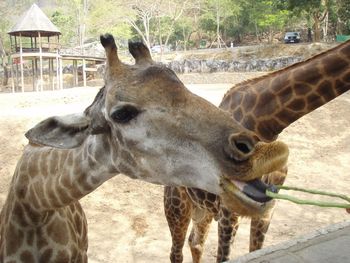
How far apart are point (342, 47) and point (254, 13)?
38.2 m

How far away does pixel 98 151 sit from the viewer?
8.70 ft

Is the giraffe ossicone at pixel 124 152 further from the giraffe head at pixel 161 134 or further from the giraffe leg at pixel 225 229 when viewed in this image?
the giraffe leg at pixel 225 229

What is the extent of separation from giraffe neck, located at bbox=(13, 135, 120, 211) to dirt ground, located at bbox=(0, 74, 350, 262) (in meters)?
4.32

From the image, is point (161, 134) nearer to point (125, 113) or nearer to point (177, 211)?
point (125, 113)

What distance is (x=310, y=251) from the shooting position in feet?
15.0

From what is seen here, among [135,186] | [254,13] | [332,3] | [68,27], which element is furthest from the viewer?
[68,27]

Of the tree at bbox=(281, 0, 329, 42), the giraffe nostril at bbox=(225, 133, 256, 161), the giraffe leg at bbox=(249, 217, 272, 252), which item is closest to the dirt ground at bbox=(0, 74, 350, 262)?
the giraffe leg at bbox=(249, 217, 272, 252)

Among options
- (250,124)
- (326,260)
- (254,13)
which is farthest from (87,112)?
(254,13)

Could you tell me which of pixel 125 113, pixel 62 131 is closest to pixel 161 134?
pixel 125 113

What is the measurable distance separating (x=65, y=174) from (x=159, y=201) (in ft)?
22.1

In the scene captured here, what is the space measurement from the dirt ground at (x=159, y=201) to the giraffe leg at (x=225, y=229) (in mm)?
2418

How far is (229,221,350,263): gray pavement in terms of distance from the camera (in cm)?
439

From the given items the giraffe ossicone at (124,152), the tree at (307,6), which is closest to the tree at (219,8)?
the tree at (307,6)

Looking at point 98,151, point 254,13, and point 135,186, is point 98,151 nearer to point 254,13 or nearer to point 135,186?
point 135,186
